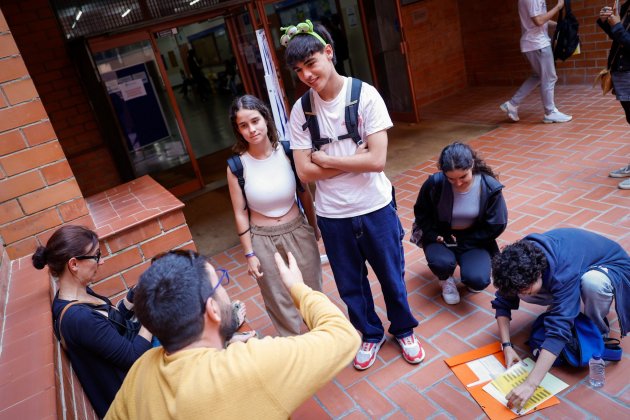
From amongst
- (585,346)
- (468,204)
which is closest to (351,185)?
(468,204)

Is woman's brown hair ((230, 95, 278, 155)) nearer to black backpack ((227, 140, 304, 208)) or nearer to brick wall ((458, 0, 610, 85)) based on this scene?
black backpack ((227, 140, 304, 208))

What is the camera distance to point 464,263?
3.04 m

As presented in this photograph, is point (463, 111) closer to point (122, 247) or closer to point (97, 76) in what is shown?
point (97, 76)

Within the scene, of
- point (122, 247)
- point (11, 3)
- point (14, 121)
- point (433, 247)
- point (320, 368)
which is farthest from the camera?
point (11, 3)

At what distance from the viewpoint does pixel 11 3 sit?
525 cm

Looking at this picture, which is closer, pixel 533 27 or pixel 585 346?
pixel 585 346

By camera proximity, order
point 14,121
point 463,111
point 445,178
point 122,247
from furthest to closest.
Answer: point 463,111
point 445,178
point 122,247
point 14,121

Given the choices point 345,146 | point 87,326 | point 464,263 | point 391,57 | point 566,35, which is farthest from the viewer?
point 391,57

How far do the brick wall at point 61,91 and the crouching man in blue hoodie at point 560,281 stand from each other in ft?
17.8

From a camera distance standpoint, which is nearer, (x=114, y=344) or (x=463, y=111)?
(x=114, y=344)

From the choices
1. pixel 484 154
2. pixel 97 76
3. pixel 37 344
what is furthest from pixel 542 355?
pixel 97 76

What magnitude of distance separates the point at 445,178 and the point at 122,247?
6.71 feet

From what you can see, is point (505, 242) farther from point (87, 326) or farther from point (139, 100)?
point (139, 100)

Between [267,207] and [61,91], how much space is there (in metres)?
4.51
